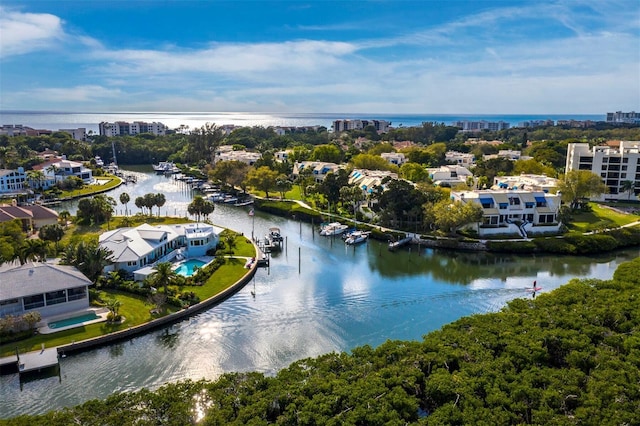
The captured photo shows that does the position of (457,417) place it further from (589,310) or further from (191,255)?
(191,255)

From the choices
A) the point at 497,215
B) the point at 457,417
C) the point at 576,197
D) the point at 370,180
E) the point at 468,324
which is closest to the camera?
the point at 457,417

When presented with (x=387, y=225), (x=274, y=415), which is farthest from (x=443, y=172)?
(x=274, y=415)

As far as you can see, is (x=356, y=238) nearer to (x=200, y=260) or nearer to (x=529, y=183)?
(x=200, y=260)

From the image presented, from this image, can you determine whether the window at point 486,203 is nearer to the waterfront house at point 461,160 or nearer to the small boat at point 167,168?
the waterfront house at point 461,160

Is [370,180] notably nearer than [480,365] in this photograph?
No

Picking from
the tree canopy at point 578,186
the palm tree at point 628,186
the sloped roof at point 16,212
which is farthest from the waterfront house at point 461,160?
the sloped roof at point 16,212

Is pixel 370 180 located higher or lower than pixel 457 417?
higher

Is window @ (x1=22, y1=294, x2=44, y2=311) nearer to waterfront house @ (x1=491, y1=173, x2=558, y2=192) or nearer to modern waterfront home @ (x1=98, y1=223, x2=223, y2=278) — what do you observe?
modern waterfront home @ (x1=98, y1=223, x2=223, y2=278)
